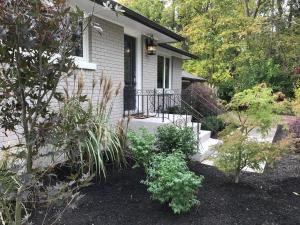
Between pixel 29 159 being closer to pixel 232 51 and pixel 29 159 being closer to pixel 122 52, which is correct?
pixel 122 52

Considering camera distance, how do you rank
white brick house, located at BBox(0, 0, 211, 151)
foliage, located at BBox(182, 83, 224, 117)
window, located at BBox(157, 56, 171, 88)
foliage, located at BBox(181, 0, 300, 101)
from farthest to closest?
foliage, located at BBox(181, 0, 300, 101), window, located at BBox(157, 56, 171, 88), foliage, located at BBox(182, 83, 224, 117), white brick house, located at BBox(0, 0, 211, 151)

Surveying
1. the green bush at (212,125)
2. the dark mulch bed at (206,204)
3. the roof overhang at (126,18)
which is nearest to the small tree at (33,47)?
the dark mulch bed at (206,204)

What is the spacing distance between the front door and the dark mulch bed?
3320 millimetres

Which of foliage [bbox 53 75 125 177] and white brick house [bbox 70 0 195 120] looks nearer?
foliage [bbox 53 75 125 177]

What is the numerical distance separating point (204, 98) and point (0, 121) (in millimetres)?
10079

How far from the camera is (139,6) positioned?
2178 centimetres

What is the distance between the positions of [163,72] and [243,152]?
7797mm

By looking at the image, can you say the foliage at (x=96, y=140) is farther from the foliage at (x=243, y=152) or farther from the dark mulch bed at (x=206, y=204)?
the foliage at (x=243, y=152)

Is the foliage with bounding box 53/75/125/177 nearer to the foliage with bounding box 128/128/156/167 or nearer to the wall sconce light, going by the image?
the foliage with bounding box 128/128/156/167

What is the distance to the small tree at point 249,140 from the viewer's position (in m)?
4.52

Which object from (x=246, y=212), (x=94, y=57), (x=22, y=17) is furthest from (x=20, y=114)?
(x=94, y=57)

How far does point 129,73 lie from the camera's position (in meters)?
8.58

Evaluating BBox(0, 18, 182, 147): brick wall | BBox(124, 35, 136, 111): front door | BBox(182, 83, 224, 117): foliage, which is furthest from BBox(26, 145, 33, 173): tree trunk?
BBox(182, 83, 224, 117): foliage

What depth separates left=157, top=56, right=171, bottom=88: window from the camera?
11.6 metres
